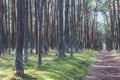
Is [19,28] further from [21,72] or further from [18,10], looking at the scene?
[21,72]

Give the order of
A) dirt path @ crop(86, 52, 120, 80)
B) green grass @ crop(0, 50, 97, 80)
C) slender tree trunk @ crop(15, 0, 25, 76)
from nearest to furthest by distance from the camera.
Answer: slender tree trunk @ crop(15, 0, 25, 76) → green grass @ crop(0, 50, 97, 80) → dirt path @ crop(86, 52, 120, 80)

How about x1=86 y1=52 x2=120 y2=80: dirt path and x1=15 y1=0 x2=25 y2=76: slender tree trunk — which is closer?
x1=15 y1=0 x2=25 y2=76: slender tree trunk

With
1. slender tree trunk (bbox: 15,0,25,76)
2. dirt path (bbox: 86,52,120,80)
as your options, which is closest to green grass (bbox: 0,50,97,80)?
slender tree trunk (bbox: 15,0,25,76)

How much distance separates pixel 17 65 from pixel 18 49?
83cm

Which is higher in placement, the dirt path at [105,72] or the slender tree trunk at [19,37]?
the slender tree trunk at [19,37]

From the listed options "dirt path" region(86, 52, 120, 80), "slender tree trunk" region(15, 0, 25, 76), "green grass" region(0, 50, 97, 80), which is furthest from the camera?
"dirt path" region(86, 52, 120, 80)

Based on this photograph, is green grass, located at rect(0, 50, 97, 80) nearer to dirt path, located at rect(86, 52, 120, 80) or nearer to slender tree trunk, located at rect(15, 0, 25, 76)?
slender tree trunk, located at rect(15, 0, 25, 76)

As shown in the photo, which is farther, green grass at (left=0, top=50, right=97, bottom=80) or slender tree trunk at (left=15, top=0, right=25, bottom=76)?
green grass at (left=0, top=50, right=97, bottom=80)

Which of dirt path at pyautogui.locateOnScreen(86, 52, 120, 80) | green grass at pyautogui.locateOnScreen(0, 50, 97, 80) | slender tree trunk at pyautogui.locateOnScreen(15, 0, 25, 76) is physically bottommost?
dirt path at pyautogui.locateOnScreen(86, 52, 120, 80)

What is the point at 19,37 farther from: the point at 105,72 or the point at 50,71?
the point at 105,72

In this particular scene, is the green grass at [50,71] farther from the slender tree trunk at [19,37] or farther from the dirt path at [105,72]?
the dirt path at [105,72]

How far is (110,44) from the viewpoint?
3078 inches

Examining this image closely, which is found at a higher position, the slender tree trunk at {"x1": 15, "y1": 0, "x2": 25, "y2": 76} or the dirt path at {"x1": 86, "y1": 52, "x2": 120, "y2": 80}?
the slender tree trunk at {"x1": 15, "y1": 0, "x2": 25, "y2": 76}

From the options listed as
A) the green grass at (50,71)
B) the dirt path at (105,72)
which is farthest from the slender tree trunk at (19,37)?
the dirt path at (105,72)
